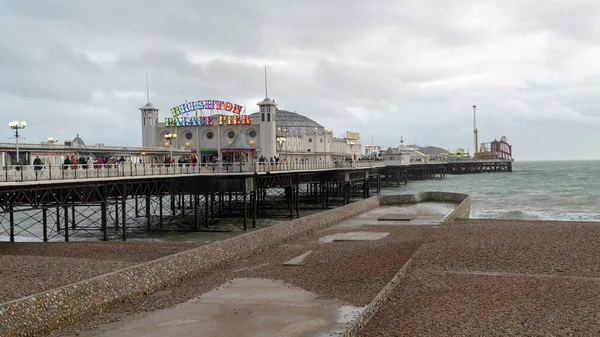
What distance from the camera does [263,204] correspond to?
62.7 m

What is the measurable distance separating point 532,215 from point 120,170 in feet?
135

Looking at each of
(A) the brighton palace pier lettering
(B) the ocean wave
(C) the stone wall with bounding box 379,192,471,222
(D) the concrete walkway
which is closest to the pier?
(C) the stone wall with bounding box 379,192,471,222

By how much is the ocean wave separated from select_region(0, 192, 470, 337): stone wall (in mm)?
32145

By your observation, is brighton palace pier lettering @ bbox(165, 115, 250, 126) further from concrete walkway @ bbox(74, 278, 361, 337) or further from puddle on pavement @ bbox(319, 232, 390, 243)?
concrete walkway @ bbox(74, 278, 361, 337)

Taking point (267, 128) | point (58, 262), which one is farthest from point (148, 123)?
point (58, 262)

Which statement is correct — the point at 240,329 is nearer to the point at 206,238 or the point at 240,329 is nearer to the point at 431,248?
the point at 431,248

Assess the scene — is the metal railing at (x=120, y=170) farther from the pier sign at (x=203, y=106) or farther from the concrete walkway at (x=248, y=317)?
the pier sign at (x=203, y=106)

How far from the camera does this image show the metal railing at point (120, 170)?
87.0ft

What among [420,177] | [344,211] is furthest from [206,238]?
[420,177]

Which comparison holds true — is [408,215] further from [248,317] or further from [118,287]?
[118,287]

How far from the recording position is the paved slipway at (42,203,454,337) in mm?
14477

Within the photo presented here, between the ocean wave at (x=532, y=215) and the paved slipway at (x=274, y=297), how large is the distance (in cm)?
2977

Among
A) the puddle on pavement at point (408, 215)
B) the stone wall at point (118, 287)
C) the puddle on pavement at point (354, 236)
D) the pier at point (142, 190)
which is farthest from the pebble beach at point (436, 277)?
the puddle on pavement at point (408, 215)

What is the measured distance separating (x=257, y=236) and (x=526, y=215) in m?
37.9
